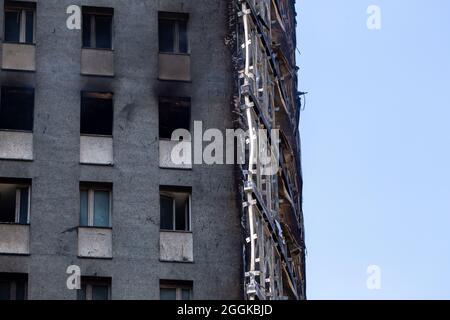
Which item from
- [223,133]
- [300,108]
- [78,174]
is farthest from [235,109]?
[300,108]

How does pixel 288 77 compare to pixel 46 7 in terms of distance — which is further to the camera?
pixel 288 77

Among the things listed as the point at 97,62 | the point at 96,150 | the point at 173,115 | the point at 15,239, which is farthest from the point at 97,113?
the point at 15,239

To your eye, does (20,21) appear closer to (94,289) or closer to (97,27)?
(97,27)

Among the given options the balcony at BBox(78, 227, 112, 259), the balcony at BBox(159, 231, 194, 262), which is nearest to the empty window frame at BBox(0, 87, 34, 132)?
the balcony at BBox(78, 227, 112, 259)

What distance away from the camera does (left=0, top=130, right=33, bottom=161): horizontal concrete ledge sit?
225ft

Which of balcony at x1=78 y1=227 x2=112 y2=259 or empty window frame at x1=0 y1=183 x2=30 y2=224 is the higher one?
empty window frame at x1=0 y1=183 x2=30 y2=224

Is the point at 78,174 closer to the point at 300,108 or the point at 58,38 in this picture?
the point at 58,38

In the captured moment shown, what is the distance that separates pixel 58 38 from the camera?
7056 cm

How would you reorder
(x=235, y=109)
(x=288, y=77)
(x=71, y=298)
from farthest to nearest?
1. (x=288, y=77)
2. (x=235, y=109)
3. (x=71, y=298)

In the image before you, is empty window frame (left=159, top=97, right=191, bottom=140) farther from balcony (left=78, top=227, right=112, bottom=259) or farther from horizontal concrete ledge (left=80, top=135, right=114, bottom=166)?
balcony (left=78, top=227, right=112, bottom=259)

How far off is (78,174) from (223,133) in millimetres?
5228

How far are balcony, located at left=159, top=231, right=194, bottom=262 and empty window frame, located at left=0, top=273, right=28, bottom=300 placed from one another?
14.8 feet

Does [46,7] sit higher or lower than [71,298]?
higher

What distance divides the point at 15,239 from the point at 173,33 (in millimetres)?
9685
